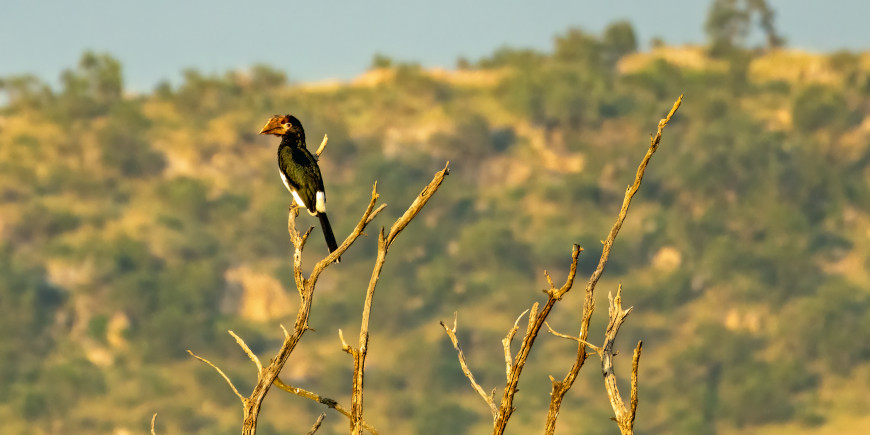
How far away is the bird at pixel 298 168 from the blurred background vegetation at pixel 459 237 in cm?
4526

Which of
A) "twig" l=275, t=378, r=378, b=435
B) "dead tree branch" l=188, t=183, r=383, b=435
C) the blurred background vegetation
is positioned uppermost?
the blurred background vegetation

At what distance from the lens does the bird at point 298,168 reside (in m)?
8.10

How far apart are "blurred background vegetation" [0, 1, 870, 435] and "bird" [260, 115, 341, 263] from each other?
1782 inches

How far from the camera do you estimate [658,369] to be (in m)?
60.9

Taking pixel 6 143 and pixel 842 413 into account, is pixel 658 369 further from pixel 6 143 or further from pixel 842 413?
pixel 6 143

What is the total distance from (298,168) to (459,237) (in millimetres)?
62976

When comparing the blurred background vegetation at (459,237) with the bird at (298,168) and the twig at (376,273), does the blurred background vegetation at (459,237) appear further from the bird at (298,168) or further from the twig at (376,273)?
the twig at (376,273)

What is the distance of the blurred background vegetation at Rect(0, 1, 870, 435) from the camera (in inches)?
2290

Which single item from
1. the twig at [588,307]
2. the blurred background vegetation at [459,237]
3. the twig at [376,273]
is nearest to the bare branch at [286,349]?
the twig at [376,273]

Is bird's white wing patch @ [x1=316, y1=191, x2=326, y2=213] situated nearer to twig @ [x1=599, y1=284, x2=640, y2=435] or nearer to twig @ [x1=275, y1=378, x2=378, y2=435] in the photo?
twig @ [x1=275, y1=378, x2=378, y2=435]

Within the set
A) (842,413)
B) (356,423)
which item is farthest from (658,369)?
(356,423)

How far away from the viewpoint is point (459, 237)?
7125 cm

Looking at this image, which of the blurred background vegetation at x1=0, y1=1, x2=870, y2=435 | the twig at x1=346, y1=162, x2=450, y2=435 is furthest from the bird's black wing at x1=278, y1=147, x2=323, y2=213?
the blurred background vegetation at x1=0, y1=1, x2=870, y2=435

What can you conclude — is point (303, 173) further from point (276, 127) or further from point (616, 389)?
point (616, 389)
